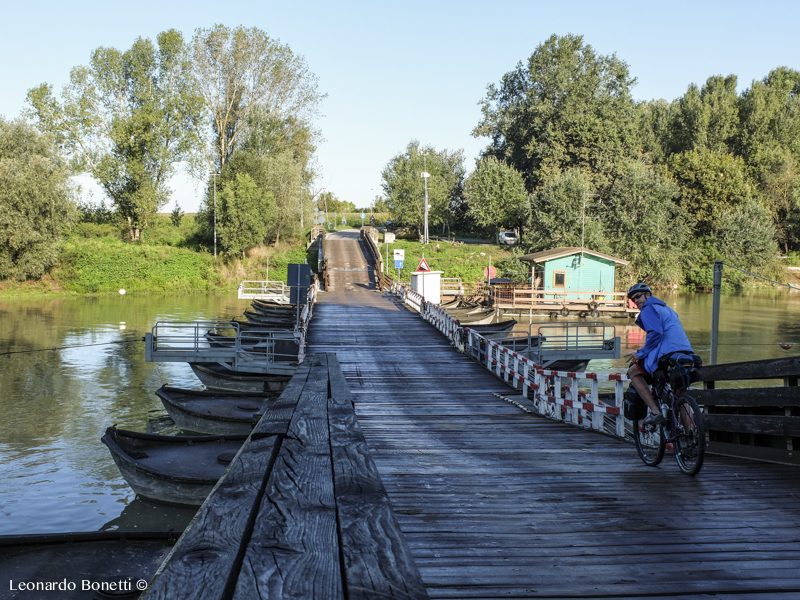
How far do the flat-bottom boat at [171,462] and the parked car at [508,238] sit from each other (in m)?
60.4

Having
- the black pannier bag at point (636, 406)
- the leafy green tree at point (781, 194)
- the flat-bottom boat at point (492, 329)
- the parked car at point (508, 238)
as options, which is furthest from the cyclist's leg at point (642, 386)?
the leafy green tree at point (781, 194)

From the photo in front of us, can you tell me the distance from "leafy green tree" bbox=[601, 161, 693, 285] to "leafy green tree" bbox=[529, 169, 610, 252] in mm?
1771

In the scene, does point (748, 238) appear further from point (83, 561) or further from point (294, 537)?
point (294, 537)

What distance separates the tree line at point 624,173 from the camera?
6097 cm

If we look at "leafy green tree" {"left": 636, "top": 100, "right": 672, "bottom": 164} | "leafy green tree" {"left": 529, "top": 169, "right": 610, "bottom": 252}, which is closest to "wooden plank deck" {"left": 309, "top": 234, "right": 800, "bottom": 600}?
"leafy green tree" {"left": 529, "top": 169, "right": 610, "bottom": 252}

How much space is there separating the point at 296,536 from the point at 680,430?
539 centimetres

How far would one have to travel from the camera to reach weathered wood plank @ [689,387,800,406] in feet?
22.2

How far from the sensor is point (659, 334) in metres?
6.86

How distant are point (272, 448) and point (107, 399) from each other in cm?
1939

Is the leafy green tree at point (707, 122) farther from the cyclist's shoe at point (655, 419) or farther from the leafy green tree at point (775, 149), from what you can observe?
the cyclist's shoe at point (655, 419)

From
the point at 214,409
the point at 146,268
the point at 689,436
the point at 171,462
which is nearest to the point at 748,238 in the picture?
the point at 146,268

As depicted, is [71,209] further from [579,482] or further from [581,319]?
[579,482]

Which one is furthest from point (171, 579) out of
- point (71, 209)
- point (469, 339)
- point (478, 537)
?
point (71, 209)

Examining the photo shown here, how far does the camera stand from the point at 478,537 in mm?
4980
